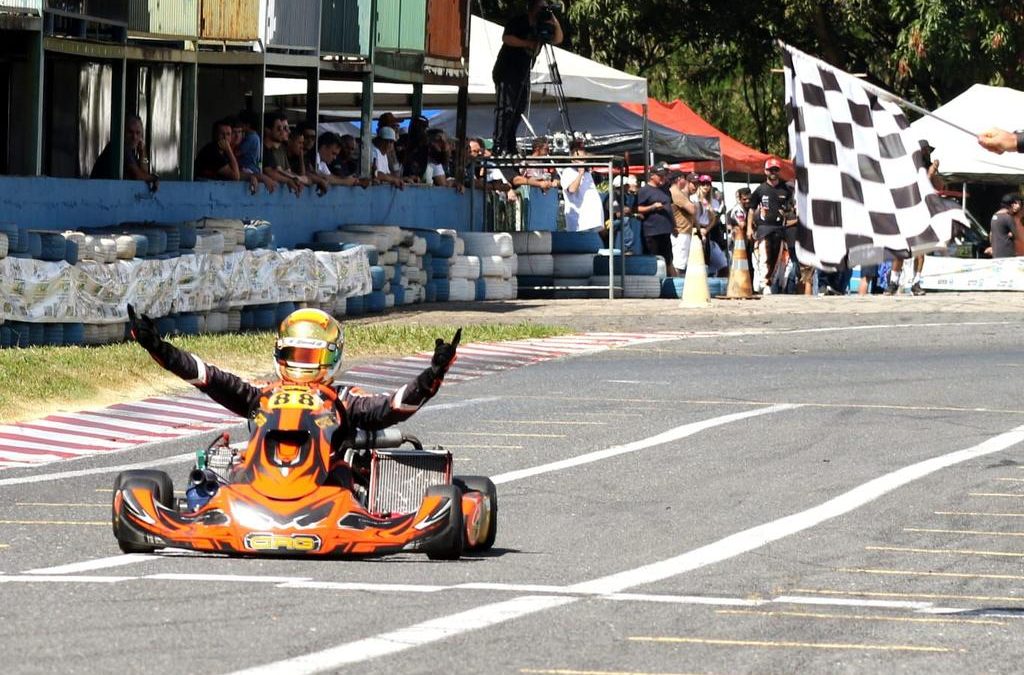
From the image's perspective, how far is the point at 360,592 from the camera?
7781mm

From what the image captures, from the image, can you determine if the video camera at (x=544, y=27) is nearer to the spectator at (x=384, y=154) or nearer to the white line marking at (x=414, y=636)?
the spectator at (x=384, y=154)

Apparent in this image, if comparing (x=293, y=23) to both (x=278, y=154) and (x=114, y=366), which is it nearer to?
(x=278, y=154)

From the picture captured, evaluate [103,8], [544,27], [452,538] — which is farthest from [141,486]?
[544,27]

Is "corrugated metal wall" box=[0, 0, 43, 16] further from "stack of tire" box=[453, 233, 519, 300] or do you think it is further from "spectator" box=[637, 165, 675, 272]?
"spectator" box=[637, 165, 675, 272]

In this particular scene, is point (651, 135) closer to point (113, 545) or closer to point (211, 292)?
point (211, 292)

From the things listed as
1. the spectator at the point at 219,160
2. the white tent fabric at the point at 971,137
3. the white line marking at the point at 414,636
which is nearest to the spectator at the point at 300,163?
the spectator at the point at 219,160

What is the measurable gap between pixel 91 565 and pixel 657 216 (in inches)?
776

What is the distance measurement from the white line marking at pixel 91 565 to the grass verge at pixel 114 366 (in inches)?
216

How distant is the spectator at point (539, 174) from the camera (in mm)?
28312

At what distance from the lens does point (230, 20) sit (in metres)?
23.3

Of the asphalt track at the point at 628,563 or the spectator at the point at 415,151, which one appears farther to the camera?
the spectator at the point at 415,151

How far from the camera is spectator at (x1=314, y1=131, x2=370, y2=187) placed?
941 inches

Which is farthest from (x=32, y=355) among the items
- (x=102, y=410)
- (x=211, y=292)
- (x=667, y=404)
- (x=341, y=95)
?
(x=341, y=95)

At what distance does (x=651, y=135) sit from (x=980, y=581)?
26549mm
